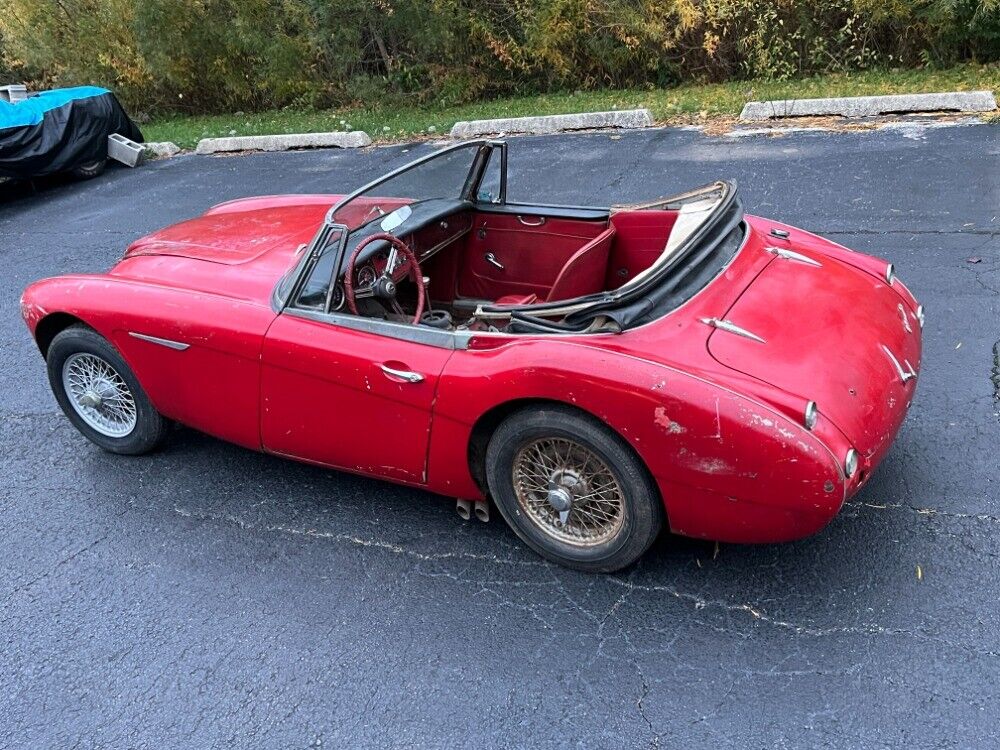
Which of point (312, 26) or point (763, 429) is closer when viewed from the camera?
point (763, 429)

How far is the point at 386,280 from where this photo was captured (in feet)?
11.9

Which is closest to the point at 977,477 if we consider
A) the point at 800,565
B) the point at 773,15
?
the point at 800,565

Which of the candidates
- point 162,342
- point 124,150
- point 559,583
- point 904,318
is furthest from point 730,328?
point 124,150

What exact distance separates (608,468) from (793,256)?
144 centimetres

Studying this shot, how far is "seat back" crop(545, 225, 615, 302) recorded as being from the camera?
362 cm

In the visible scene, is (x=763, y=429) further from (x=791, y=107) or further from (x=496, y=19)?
(x=496, y=19)

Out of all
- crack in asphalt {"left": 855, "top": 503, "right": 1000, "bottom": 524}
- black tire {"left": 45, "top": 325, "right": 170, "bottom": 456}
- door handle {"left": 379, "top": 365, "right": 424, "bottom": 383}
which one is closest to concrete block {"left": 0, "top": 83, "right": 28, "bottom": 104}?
black tire {"left": 45, "top": 325, "right": 170, "bottom": 456}

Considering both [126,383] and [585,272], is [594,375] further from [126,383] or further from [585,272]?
[126,383]

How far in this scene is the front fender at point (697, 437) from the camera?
270cm

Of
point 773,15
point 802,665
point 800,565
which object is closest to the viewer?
point 802,665

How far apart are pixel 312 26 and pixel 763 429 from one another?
11.6 m

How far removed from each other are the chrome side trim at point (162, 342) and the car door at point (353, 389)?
459 mm

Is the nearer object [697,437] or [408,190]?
[697,437]

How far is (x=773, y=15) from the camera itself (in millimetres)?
10984
